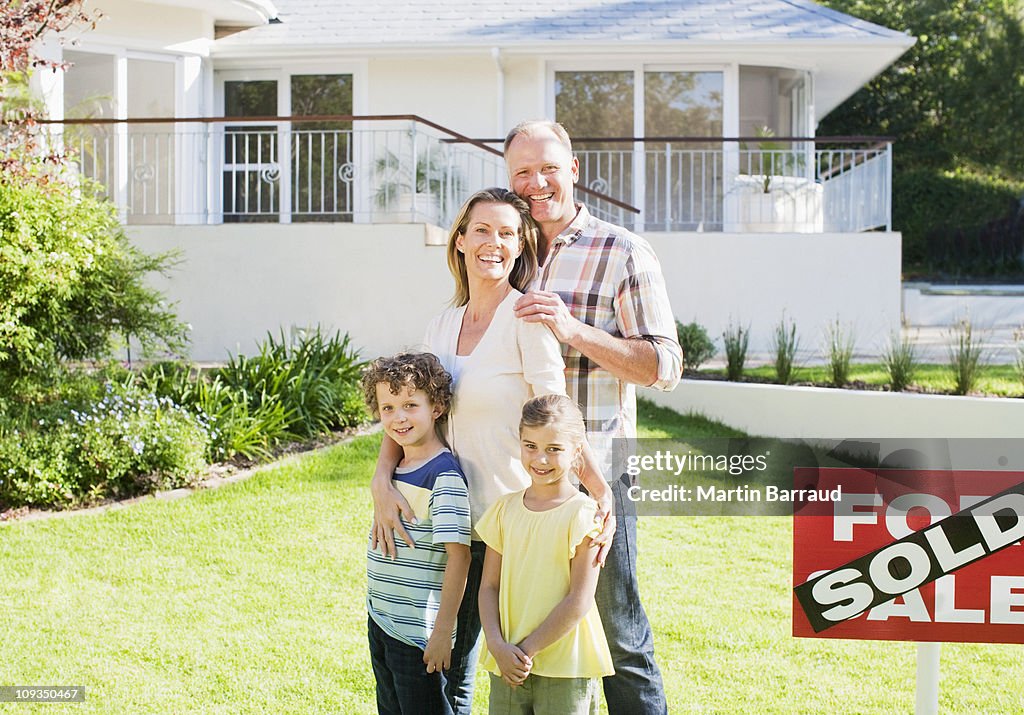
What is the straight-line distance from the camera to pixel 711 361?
10.9 meters

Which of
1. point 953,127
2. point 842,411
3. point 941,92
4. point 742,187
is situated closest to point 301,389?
point 842,411

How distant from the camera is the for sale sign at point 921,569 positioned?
2.70 m

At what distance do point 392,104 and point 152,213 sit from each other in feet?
10.7

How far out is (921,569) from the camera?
274cm

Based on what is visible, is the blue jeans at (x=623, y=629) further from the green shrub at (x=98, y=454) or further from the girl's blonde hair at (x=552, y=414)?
the green shrub at (x=98, y=454)

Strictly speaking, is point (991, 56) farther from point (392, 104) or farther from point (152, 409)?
point (152, 409)

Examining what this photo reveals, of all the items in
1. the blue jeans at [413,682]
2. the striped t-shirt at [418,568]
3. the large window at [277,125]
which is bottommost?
the blue jeans at [413,682]

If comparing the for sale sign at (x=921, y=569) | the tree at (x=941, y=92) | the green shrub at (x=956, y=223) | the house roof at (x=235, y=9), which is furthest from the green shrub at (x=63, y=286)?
the tree at (x=941, y=92)

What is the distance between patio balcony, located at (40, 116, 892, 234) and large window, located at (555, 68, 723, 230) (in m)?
0.03

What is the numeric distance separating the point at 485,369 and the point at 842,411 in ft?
19.1

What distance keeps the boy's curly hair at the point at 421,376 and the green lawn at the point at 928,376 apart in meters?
6.26

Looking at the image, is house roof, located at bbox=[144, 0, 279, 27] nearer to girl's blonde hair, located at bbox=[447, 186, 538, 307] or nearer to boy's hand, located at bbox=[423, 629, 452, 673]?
girl's blonde hair, located at bbox=[447, 186, 538, 307]

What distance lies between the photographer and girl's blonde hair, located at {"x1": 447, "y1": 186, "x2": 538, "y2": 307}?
2.73 m

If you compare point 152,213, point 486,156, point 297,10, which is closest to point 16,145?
point 152,213
